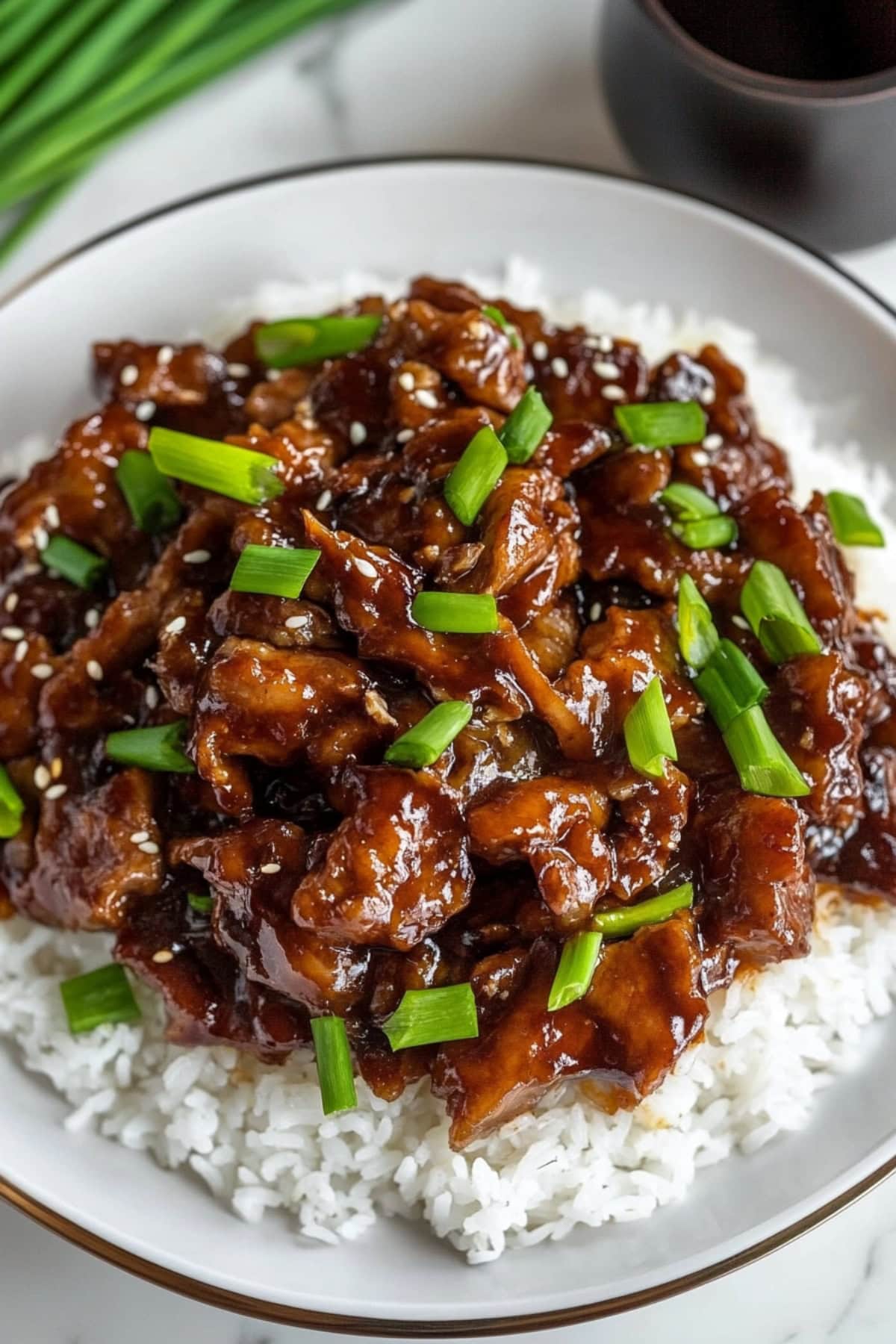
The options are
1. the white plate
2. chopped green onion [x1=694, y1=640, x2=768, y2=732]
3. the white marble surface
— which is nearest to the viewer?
chopped green onion [x1=694, y1=640, x2=768, y2=732]

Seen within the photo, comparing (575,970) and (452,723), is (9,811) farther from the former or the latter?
(575,970)

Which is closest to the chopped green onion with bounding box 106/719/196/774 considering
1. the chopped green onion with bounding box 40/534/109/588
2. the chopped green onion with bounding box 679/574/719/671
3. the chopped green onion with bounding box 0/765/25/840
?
the chopped green onion with bounding box 0/765/25/840

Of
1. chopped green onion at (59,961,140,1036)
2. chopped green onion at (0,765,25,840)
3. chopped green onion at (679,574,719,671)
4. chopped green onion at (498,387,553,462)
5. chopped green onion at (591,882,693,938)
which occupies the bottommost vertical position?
chopped green onion at (591,882,693,938)

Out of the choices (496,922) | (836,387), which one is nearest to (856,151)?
(836,387)

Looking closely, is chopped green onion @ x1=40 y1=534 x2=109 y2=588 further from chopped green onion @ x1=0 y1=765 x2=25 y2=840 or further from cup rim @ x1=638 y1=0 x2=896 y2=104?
cup rim @ x1=638 y1=0 x2=896 y2=104

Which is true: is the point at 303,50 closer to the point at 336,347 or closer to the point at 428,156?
the point at 428,156

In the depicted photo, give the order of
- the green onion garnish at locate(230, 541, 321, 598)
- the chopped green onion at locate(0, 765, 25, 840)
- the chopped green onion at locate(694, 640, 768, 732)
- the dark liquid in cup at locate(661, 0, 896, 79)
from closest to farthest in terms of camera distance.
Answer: the green onion garnish at locate(230, 541, 321, 598), the chopped green onion at locate(694, 640, 768, 732), the chopped green onion at locate(0, 765, 25, 840), the dark liquid in cup at locate(661, 0, 896, 79)

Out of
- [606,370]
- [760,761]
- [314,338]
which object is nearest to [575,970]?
[760,761]

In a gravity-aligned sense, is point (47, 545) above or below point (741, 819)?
above
